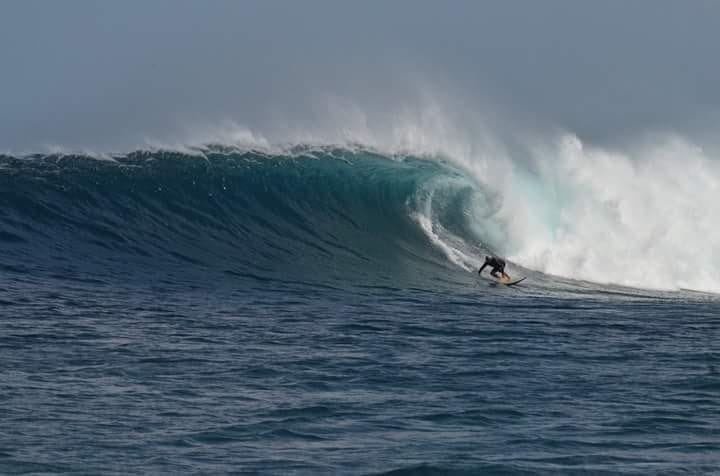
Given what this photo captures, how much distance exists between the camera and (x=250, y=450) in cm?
936

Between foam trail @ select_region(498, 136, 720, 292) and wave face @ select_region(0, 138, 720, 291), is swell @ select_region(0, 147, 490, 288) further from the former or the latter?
foam trail @ select_region(498, 136, 720, 292)

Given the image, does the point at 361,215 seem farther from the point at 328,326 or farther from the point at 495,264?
the point at 328,326

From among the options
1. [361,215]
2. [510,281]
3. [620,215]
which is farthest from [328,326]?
[620,215]

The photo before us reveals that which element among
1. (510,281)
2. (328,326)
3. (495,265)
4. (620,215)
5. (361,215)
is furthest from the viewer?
(620,215)

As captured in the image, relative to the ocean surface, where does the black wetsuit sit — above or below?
above

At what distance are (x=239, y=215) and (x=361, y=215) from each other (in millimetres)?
2570

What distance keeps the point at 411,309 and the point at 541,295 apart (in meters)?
3.63

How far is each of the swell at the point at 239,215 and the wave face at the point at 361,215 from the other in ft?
0.15

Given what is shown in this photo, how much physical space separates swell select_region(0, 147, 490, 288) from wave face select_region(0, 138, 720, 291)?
0.05m

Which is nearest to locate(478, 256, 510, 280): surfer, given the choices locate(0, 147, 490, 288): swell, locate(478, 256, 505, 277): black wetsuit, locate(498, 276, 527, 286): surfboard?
locate(478, 256, 505, 277): black wetsuit

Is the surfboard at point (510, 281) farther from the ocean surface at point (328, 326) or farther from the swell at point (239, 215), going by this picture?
the swell at point (239, 215)

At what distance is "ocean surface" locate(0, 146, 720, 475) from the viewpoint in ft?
31.3

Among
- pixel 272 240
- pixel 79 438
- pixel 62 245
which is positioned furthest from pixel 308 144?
pixel 79 438

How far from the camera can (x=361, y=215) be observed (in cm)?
2455
